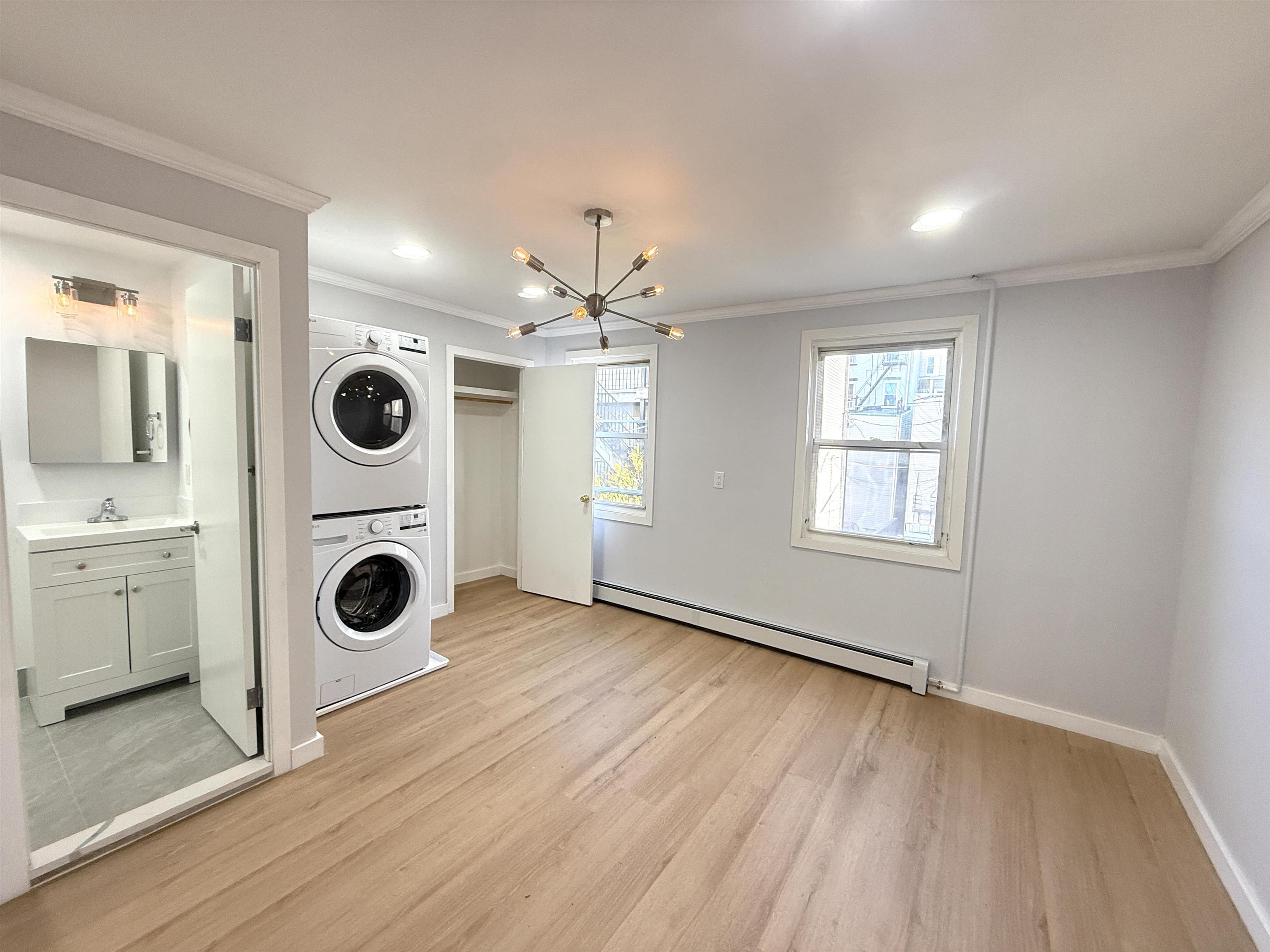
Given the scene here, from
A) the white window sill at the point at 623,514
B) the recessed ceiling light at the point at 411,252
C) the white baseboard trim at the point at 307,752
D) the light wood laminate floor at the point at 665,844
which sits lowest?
the light wood laminate floor at the point at 665,844

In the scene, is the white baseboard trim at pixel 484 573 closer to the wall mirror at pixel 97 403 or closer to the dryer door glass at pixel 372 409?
the dryer door glass at pixel 372 409

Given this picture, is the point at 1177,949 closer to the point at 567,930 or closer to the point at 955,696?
the point at 955,696

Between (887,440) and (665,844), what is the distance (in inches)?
98.0

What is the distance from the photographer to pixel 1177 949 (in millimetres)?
1462

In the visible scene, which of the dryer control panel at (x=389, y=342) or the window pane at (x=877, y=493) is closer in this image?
the dryer control panel at (x=389, y=342)

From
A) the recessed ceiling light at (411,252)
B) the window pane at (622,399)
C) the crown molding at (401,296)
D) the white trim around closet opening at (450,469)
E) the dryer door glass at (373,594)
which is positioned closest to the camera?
the recessed ceiling light at (411,252)

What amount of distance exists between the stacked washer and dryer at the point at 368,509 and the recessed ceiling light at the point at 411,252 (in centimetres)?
41

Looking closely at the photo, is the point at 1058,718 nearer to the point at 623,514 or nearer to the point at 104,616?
the point at 623,514

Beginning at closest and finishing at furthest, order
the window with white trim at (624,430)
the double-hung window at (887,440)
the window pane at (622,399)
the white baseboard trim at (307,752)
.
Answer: the white baseboard trim at (307,752), the double-hung window at (887,440), the window with white trim at (624,430), the window pane at (622,399)

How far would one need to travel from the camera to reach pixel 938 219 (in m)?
2.02

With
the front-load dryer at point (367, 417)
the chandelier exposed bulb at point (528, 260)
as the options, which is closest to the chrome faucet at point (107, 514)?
the front-load dryer at point (367, 417)

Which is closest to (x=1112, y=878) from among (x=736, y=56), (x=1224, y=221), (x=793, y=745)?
(x=793, y=745)

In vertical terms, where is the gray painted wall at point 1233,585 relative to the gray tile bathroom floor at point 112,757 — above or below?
above

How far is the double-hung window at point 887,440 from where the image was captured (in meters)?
2.85
